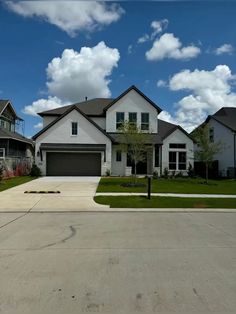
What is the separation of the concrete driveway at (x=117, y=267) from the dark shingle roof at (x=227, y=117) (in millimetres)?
29248

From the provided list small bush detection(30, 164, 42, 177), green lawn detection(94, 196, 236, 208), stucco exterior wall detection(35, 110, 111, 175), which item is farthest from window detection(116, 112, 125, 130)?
green lawn detection(94, 196, 236, 208)

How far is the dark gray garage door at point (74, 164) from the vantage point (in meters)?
34.9

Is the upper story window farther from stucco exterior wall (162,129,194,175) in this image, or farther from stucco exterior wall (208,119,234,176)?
stucco exterior wall (208,119,234,176)

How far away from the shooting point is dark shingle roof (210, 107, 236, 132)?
38.6 meters

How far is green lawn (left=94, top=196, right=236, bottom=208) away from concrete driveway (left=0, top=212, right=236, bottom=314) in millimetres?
4172

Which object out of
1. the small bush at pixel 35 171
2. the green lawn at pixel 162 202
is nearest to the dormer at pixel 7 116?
the small bush at pixel 35 171

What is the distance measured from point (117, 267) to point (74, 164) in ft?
95.5

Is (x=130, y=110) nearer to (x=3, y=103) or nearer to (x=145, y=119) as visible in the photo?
(x=145, y=119)

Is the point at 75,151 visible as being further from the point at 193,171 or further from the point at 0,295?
the point at 0,295

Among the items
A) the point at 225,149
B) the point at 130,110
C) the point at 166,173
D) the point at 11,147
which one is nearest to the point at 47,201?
the point at 166,173

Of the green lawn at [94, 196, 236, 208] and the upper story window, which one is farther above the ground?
the upper story window

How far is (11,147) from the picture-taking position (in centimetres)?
3966

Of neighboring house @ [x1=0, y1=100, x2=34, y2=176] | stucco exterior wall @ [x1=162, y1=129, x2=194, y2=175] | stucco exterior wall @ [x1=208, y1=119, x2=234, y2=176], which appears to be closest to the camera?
neighboring house @ [x1=0, y1=100, x2=34, y2=176]

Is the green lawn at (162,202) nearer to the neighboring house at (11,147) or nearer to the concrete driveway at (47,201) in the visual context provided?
the concrete driveway at (47,201)
